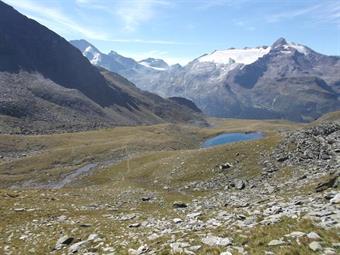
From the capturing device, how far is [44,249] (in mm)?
27266

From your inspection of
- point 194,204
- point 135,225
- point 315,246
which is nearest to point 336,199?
point 315,246

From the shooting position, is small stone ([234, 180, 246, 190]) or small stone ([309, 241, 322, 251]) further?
small stone ([234, 180, 246, 190])

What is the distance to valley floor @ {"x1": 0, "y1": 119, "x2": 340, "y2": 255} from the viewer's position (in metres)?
→ 21.3

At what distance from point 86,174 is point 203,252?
78183mm

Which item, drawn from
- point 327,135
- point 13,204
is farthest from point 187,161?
point 13,204

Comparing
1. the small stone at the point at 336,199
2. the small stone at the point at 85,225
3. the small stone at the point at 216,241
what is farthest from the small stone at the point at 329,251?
the small stone at the point at 85,225

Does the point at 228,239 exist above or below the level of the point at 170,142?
above

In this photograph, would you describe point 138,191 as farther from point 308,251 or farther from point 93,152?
point 93,152

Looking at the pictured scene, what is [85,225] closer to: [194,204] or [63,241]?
[63,241]

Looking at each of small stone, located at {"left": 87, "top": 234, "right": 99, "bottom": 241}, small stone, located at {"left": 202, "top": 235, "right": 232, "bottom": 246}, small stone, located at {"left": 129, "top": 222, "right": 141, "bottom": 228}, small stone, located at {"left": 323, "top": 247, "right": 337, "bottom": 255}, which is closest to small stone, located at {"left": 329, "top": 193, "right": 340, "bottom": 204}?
small stone, located at {"left": 323, "top": 247, "right": 337, "bottom": 255}

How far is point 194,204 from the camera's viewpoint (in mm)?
43250

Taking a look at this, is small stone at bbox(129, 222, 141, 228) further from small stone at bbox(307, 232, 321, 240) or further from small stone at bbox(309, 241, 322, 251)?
small stone at bbox(309, 241, 322, 251)

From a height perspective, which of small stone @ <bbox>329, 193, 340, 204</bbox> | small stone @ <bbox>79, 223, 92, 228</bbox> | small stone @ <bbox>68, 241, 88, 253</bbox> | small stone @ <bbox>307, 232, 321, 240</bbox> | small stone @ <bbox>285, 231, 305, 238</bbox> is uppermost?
small stone @ <bbox>329, 193, 340, 204</bbox>

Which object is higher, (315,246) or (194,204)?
(315,246)
